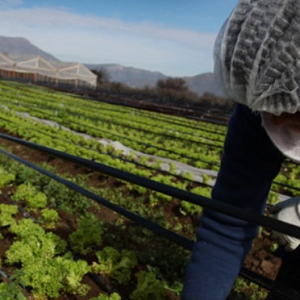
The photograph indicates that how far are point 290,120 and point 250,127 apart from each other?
0.82 feet

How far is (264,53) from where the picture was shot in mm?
938

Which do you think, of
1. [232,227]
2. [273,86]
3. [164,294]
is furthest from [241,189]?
[164,294]

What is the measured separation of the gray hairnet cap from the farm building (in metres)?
50.3

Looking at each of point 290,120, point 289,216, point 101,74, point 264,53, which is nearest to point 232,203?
point 289,216

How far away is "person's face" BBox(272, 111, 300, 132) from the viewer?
1.09 meters

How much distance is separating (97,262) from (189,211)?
228 cm

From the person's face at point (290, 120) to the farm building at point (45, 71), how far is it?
50.3 metres

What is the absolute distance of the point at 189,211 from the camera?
486cm

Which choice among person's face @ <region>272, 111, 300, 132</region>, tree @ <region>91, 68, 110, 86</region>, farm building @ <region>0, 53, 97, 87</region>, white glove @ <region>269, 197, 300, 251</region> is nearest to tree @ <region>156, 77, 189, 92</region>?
tree @ <region>91, 68, 110, 86</region>

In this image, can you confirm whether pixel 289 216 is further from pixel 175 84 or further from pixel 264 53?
pixel 175 84

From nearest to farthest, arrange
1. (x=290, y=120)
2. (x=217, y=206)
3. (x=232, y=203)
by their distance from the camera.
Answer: (x=290, y=120), (x=217, y=206), (x=232, y=203)

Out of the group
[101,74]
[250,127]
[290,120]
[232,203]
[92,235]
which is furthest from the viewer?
[101,74]

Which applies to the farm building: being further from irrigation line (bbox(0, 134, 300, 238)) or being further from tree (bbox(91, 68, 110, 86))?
irrigation line (bbox(0, 134, 300, 238))

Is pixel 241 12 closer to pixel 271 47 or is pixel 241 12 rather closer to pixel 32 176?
pixel 271 47
